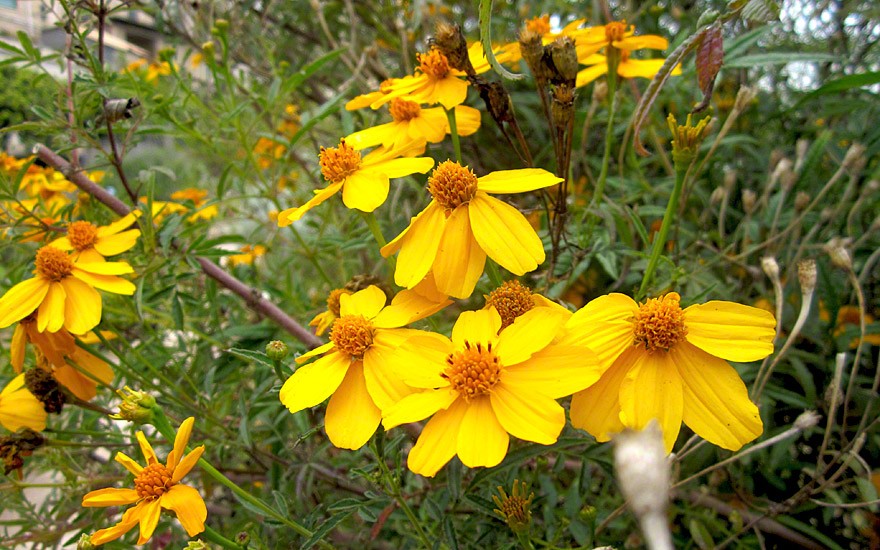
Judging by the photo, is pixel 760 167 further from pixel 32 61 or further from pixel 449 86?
pixel 32 61

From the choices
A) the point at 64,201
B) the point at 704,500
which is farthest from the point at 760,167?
the point at 64,201

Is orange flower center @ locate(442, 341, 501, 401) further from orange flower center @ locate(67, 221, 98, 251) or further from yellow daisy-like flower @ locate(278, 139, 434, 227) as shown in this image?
orange flower center @ locate(67, 221, 98, 251)

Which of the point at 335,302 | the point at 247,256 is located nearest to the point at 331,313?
the point at 335,302

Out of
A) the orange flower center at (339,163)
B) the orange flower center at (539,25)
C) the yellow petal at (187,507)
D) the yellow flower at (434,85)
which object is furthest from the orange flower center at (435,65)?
the yellow petal at (187,507)

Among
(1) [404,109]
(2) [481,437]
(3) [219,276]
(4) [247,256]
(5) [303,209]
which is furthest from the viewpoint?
(4) [247,256]

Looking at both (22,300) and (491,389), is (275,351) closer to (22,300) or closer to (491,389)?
(491,389)
